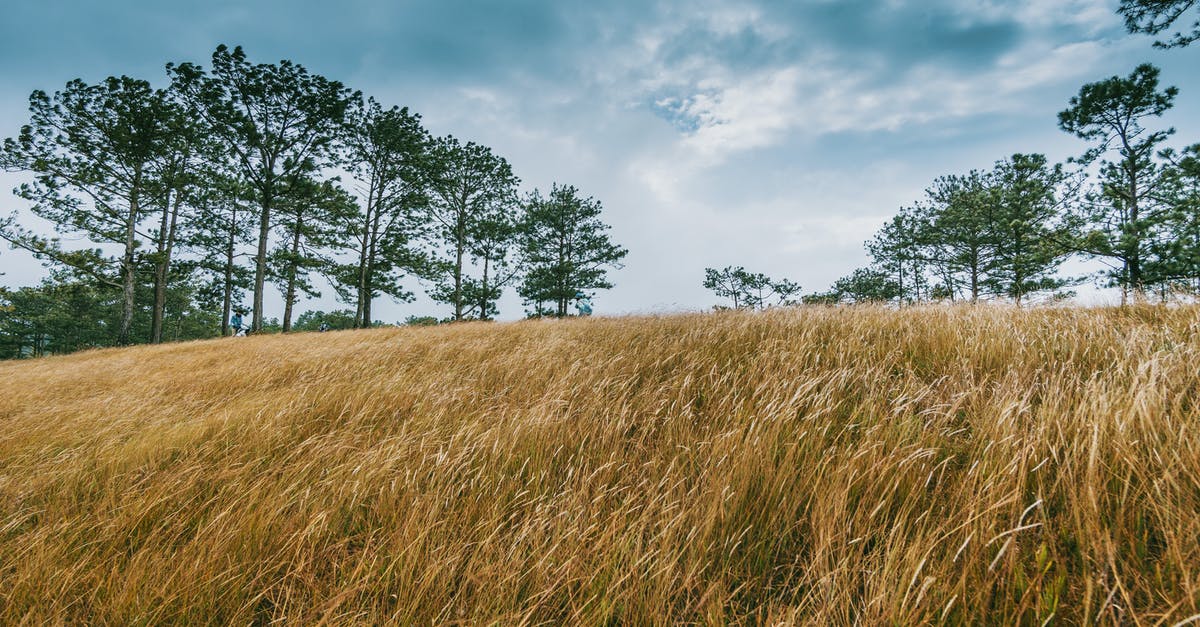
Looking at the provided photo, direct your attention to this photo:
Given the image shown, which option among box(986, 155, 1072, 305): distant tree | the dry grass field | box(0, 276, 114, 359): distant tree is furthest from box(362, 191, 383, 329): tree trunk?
box(0, 276, 114, 359): distant tree

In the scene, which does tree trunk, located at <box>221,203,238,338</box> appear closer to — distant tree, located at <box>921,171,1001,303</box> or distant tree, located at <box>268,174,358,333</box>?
distant tree, located at <box>268,174,358,333</box>

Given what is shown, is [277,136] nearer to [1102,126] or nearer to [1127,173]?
[1102,126]

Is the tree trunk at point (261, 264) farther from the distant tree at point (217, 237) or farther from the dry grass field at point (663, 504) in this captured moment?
the dry grass field at point (663, 504)

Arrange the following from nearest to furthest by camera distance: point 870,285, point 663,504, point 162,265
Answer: point 663,504, point 162,265, point 870,285

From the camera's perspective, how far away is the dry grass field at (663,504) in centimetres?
102

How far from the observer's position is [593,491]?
1.59m

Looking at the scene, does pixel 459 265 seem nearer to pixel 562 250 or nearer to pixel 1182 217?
pixel 562 250

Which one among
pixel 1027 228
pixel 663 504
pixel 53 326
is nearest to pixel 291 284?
pixel 663 504

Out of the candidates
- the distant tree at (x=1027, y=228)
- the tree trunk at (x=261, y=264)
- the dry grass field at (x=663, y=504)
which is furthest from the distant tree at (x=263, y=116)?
the distant tree at (x=1027, y=228)

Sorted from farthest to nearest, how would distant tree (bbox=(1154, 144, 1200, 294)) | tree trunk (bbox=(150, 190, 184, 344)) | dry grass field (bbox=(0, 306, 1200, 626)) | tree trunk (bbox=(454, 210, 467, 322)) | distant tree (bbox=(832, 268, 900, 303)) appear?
distant tree (bbox=(832, 268, 900, 303)) < tree trunk (bbox=(454, 210, 467, 322)) < tree trunk (bbox=(150, 190, 184, 344)) < distant tree (bbox=(1154, 144, 1200, 294)) < dry grass field (bbox=(0, 306, 1200, 626))

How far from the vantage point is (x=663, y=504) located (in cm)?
139

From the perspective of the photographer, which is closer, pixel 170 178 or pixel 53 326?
pixel 170 178

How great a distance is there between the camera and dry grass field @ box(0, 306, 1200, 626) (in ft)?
3.36

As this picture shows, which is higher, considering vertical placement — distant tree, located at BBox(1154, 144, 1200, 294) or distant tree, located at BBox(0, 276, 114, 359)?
distant tree, located at BBox(1154, 144, 1200, 294)
